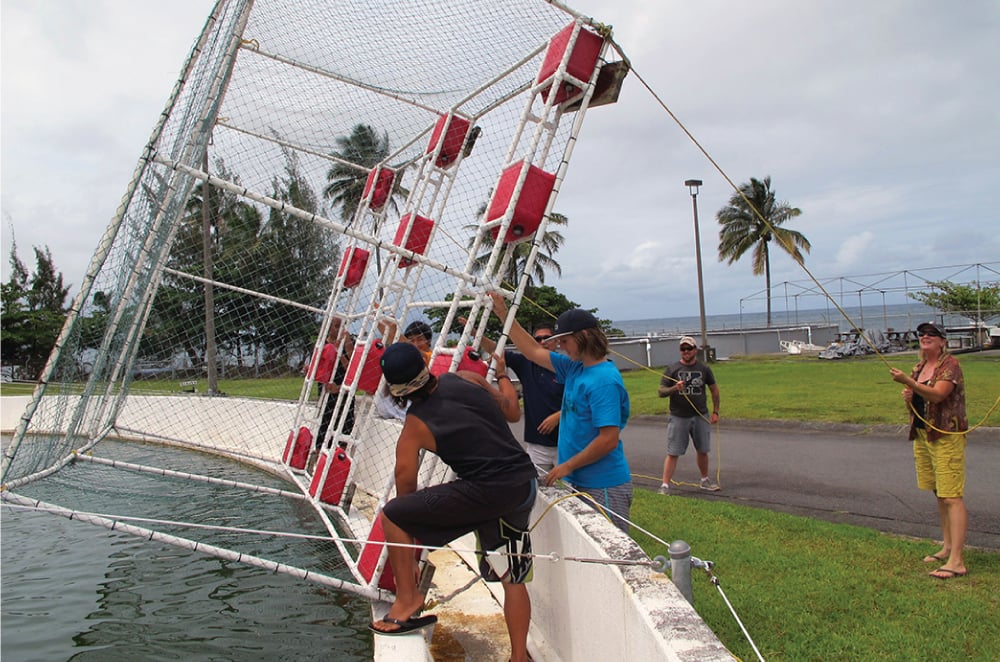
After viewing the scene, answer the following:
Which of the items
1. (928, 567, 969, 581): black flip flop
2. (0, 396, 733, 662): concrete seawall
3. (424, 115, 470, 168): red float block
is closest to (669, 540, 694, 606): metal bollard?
(0, 396, 733, 662): concrete seawall

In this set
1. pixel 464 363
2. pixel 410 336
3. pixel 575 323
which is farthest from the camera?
pixel 410 336

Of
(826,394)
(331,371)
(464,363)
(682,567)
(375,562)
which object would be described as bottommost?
(375,562)

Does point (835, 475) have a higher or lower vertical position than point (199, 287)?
lower

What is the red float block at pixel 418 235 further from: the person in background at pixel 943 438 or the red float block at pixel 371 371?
the person in background at pixel 943 438

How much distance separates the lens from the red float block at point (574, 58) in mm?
4590

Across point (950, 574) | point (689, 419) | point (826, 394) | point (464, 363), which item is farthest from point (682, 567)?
point (826, 394)

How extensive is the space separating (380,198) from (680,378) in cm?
410

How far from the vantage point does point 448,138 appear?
6.71m

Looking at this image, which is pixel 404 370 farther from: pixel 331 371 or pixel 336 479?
pixel 331 371

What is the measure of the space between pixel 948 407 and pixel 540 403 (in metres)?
2.74

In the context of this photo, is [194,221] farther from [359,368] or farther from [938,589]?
[938,589]

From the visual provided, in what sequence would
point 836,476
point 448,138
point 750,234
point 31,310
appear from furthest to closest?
1. point 750,234
2. point 31,310
3. point 836,476
4. point 448,138

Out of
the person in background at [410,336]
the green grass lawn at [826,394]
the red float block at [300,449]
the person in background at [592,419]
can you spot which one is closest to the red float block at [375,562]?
the person in background at [592,419]

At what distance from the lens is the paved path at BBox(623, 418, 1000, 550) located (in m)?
6.10
